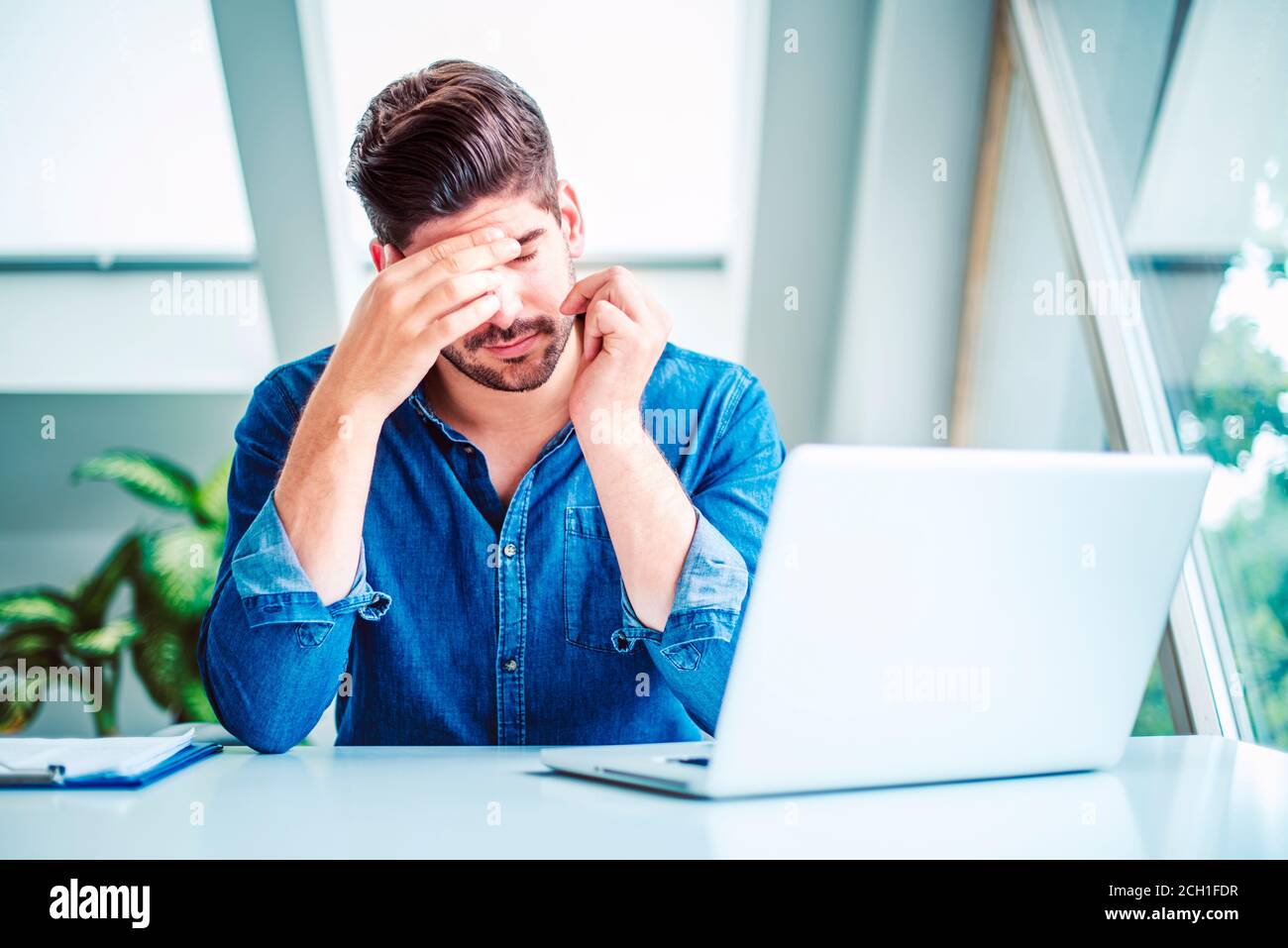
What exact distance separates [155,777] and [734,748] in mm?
578

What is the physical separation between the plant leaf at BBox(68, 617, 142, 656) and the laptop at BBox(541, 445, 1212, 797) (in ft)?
11.9

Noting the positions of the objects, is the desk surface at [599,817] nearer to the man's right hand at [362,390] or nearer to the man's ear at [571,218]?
the man's right hand at [362,390]

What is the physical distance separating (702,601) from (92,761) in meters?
0.66

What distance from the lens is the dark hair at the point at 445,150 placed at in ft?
5.03

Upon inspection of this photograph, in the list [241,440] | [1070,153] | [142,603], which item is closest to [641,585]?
[241,440]

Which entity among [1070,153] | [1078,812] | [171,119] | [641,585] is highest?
[171,119]

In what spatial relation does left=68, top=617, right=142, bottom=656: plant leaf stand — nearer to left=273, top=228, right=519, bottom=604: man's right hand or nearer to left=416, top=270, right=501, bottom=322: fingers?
left=273, top=228, right=519, bottom=604: man's right hand

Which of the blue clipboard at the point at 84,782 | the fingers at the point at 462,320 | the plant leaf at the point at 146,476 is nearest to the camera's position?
the blue clipboard at the point at 84,782

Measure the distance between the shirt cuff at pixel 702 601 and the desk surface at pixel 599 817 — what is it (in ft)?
0.79

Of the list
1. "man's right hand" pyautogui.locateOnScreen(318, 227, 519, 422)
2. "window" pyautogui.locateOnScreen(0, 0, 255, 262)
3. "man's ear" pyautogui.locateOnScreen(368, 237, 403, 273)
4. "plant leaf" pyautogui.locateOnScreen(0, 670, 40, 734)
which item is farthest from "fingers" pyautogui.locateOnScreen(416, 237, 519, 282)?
"plant leaf" pyautogui.locateOnScreen(0, 670, 40, 734)

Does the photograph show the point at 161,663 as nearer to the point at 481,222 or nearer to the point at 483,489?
the point at 483,489


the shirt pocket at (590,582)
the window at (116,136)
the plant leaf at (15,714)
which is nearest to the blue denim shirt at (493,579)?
the shirt pocket at (590,582)

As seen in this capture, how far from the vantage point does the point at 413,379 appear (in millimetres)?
1343
